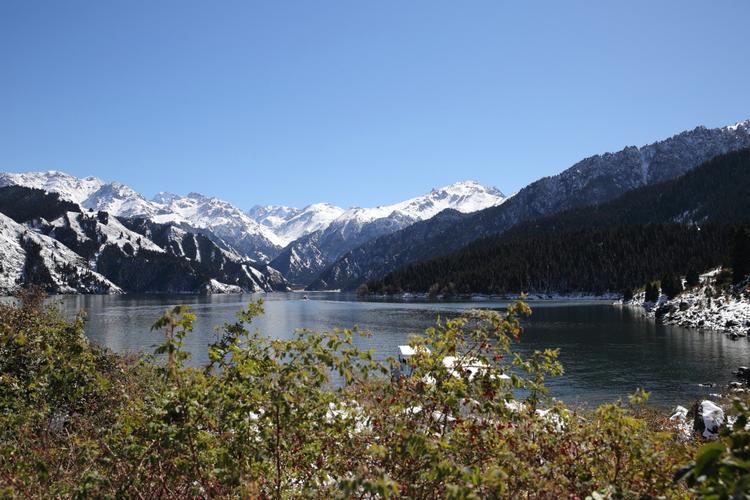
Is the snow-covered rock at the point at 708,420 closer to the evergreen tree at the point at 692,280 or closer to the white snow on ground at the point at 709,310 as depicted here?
the white snow on ground at the point at 709,310

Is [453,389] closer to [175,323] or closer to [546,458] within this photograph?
[546,458]

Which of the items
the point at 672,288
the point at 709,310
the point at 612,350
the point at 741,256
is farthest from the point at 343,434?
the point at 672,288

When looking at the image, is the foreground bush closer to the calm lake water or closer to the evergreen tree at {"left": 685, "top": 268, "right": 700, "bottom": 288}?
the calm lake water

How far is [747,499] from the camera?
2.94 meters

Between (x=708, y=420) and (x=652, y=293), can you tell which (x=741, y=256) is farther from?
(x=708, y=420)

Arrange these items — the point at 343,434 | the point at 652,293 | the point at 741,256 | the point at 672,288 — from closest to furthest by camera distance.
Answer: the point at 343,434 → the point at 741,256 → the point at 672,288 → the point at 652,293

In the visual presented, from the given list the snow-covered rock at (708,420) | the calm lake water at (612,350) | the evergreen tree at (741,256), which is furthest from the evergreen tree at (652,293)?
the snow-covered rock at (708,420)

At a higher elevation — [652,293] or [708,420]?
[652,293]

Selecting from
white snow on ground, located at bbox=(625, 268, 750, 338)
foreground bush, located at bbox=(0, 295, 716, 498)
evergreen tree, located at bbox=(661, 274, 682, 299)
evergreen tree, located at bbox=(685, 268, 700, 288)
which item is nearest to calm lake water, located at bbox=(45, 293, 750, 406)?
white snow on ground, located at bbox=(625, 268, 750, 338)

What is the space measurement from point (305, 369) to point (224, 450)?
1.56m

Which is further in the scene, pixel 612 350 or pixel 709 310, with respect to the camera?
pixel 709 310

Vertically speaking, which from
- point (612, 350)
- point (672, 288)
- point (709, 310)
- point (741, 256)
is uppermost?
point (741, 256)

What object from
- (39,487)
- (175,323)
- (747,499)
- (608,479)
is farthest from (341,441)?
(747,499)

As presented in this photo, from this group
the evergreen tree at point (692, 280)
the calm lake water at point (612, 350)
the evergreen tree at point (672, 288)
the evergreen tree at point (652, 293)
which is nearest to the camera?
the calm lake water at point (612, 350)
